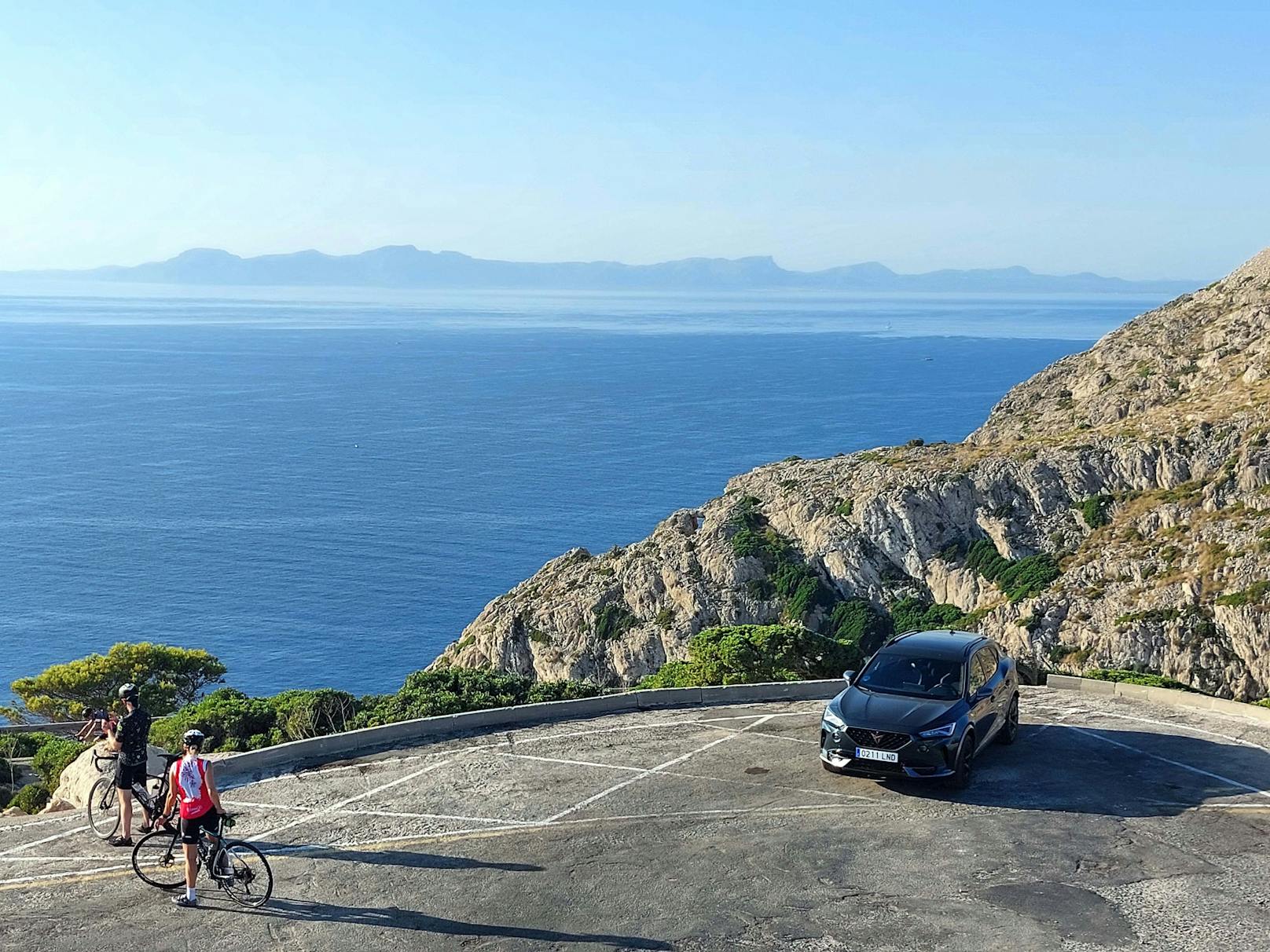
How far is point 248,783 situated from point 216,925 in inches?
190

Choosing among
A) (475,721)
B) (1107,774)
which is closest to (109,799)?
(475,721)

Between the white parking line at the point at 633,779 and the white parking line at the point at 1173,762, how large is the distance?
16.8 feet

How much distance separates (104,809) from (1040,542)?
50.3 metres

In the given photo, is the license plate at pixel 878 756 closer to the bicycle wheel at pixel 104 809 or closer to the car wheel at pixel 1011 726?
the car wheel at pixel 1011 726

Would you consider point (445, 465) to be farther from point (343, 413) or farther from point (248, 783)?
point (248, 783)

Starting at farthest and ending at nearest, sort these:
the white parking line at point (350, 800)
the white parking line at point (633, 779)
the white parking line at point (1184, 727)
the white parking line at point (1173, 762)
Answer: the white parking line at point (1184, 727), the white parking line at point (1173, 762), the white parking line at point (633, 779), the white parking line at point (350, 800)

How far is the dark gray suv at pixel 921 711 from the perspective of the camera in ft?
48.7

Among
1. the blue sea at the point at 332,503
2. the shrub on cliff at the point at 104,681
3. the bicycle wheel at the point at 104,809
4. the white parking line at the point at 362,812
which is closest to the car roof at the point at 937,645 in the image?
the white parking line at the point at 362,812

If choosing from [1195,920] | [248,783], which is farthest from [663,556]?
[1195,920]

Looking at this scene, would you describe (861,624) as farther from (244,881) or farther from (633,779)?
(244,881)

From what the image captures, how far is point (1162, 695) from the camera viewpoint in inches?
834

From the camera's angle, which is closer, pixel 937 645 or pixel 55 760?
pixel 937 645

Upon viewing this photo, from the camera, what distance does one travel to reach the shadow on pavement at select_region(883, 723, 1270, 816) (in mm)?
15086

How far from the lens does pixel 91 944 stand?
11.0 meters
